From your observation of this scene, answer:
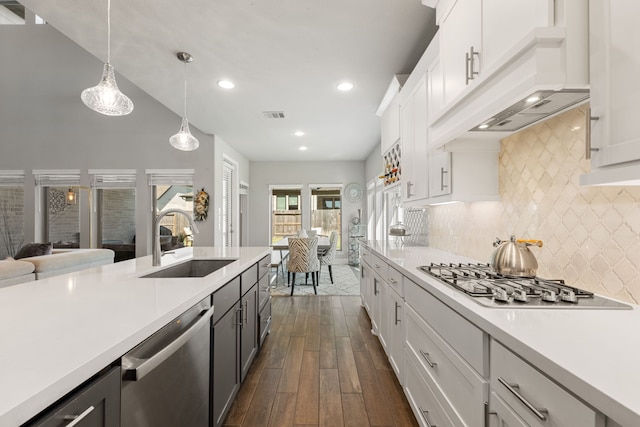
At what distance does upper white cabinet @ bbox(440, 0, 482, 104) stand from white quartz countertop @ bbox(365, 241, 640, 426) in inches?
39.6

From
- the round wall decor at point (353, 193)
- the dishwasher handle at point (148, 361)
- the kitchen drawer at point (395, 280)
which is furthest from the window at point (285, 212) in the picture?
the dishwasher handle at point (148, 361)

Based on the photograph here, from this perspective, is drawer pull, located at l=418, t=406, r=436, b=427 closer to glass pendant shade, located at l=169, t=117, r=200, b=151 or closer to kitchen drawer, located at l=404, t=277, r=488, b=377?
kitchen drawer, located at l=404, t=277, r=488, b=377

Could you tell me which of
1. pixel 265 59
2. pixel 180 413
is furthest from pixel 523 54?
pixel 265 59

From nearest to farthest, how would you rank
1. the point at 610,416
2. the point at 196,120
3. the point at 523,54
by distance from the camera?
the point at 610,416
the point at 523,54
the point at 196,120

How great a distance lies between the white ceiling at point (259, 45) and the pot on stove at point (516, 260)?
67.2 inches

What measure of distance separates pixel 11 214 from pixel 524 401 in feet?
26.1

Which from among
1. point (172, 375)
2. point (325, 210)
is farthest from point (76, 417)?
point (325, 210)

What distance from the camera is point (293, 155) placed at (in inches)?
280

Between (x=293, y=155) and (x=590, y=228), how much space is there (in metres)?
6.29

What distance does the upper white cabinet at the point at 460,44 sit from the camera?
1.34 meters

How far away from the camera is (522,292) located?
3.58 feet

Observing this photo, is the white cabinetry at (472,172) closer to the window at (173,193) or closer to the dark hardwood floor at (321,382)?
the dark hardwood floor at (321,382)

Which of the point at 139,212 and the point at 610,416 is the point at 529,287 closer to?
the point at 610,416

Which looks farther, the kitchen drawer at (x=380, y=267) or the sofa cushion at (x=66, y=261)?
the sofa cushion at (x=66, y=261)
